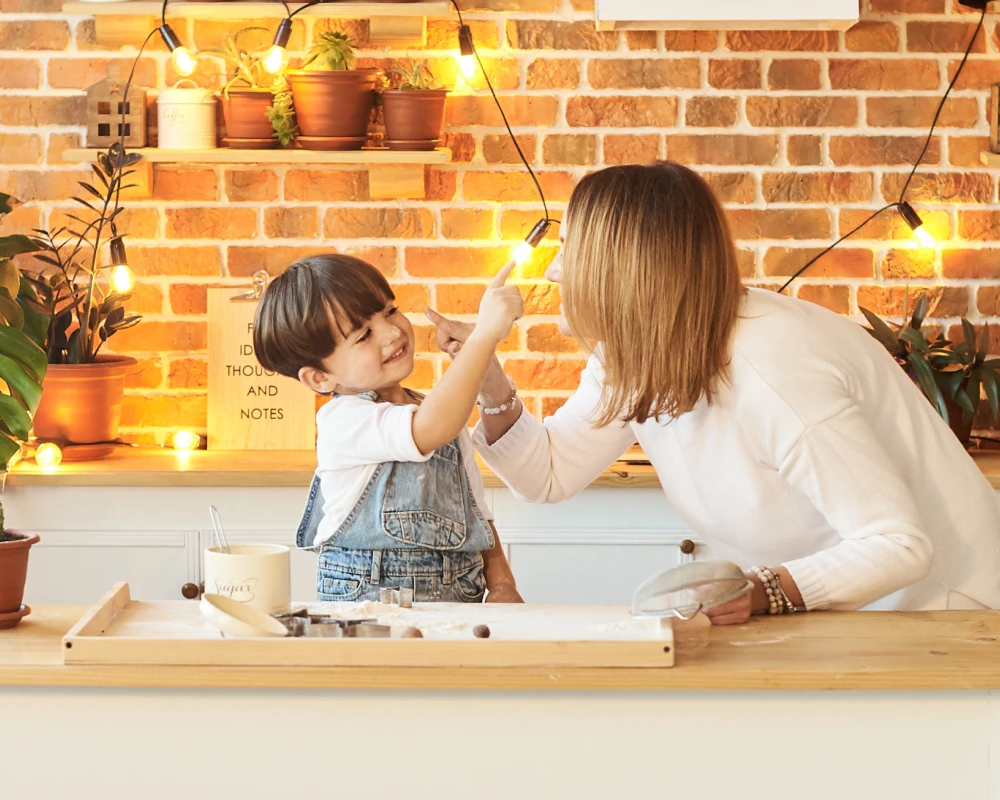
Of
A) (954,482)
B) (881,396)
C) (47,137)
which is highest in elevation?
(47,137)

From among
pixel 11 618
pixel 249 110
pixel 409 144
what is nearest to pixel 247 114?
pixel 249 110

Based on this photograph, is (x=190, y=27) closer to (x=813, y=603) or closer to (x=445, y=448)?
(x=445, y=448)

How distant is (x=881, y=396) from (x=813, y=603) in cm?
35

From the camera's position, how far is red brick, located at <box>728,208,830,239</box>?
10.3 feet

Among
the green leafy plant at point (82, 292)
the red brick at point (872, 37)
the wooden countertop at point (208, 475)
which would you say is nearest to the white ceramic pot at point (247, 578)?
the wooden countertop at point (208, 475)

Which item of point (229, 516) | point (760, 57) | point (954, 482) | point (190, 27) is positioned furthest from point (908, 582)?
point (190, 27)

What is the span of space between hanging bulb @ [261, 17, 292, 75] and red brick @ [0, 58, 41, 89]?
591mm

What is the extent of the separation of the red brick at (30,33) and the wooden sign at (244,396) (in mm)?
734

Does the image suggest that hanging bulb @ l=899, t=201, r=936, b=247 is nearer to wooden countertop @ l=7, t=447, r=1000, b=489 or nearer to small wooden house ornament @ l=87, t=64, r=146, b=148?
wooden countertop @ l=7, t=447, r=1000, b=489

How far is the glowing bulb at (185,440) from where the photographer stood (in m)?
3.11

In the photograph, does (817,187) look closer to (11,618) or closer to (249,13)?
(249,13)

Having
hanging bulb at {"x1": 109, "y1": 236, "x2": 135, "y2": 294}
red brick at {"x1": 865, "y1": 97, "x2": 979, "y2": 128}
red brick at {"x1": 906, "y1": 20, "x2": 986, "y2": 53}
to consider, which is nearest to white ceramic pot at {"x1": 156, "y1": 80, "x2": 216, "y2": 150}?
hanging bulb at {"x1": 109, "y1": 236, "x2": 135, "y2": 294}

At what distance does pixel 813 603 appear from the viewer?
4.98ft

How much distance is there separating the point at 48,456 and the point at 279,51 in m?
1.06
